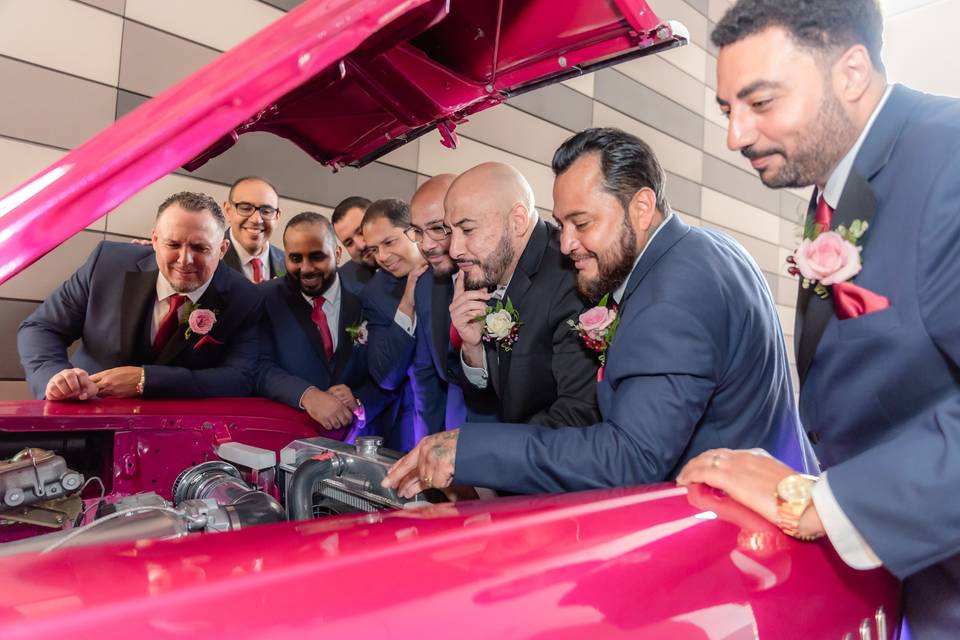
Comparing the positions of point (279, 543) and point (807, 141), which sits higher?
point (807, 141)

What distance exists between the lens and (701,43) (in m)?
8.04

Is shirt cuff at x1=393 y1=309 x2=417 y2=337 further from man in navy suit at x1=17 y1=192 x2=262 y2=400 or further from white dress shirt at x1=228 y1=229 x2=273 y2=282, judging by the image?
white dress shirt at x1=228 y1=229 x2=273 y2=282

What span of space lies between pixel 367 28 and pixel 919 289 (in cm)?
82

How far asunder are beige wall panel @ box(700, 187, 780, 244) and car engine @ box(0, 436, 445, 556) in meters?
7.50

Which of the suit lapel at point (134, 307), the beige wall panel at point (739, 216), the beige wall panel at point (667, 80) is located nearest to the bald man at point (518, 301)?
the suit lapel at point (134, 307)

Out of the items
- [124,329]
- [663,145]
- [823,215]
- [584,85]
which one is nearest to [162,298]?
[124,329]

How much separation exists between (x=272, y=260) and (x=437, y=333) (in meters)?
1.83

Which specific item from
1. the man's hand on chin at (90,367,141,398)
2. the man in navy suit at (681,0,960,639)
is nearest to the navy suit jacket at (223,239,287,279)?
the man's hand on chin at (90,367,141,398)

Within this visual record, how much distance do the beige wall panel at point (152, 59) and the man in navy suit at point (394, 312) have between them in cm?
173

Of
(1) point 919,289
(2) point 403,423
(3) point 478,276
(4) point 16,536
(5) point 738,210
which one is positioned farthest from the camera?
(5) point 738,210

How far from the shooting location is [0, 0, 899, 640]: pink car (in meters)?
0.56

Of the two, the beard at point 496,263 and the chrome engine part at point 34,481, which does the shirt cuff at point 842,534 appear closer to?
the chrome engine part at point 34,481

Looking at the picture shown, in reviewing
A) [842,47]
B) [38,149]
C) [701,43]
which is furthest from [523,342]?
[701,43]

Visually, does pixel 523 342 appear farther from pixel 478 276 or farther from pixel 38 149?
pixel 38 149
